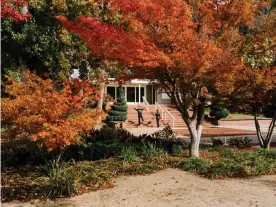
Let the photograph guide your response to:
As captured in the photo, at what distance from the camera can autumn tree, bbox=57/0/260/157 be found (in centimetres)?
915

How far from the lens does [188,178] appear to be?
9109 millimetres

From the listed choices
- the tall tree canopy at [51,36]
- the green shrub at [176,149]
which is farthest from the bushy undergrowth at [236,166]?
the tall tree canopy at [51,36]

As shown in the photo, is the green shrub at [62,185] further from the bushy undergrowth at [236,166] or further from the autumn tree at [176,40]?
the bushy undergrowth at [236,166]

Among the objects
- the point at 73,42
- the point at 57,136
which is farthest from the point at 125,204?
the point at 73,42

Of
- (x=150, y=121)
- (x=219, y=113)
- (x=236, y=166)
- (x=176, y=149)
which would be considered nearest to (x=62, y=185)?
(x=236, y=166)

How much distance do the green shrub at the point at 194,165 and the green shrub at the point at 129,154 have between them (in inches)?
61.6

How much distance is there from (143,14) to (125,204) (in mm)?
5280

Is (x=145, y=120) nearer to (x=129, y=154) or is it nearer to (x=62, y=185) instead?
(x=129, y=154)

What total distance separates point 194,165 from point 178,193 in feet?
8.39

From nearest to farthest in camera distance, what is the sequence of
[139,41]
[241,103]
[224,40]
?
[139,41] → [224,40] → [241,103]

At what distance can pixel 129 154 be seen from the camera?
35.7 ft

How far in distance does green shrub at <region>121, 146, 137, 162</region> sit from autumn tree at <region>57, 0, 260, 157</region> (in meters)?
2.41

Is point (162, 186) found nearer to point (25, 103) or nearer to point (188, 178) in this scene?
point (188, 178)

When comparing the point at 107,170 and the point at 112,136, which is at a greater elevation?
the point at 112,136
